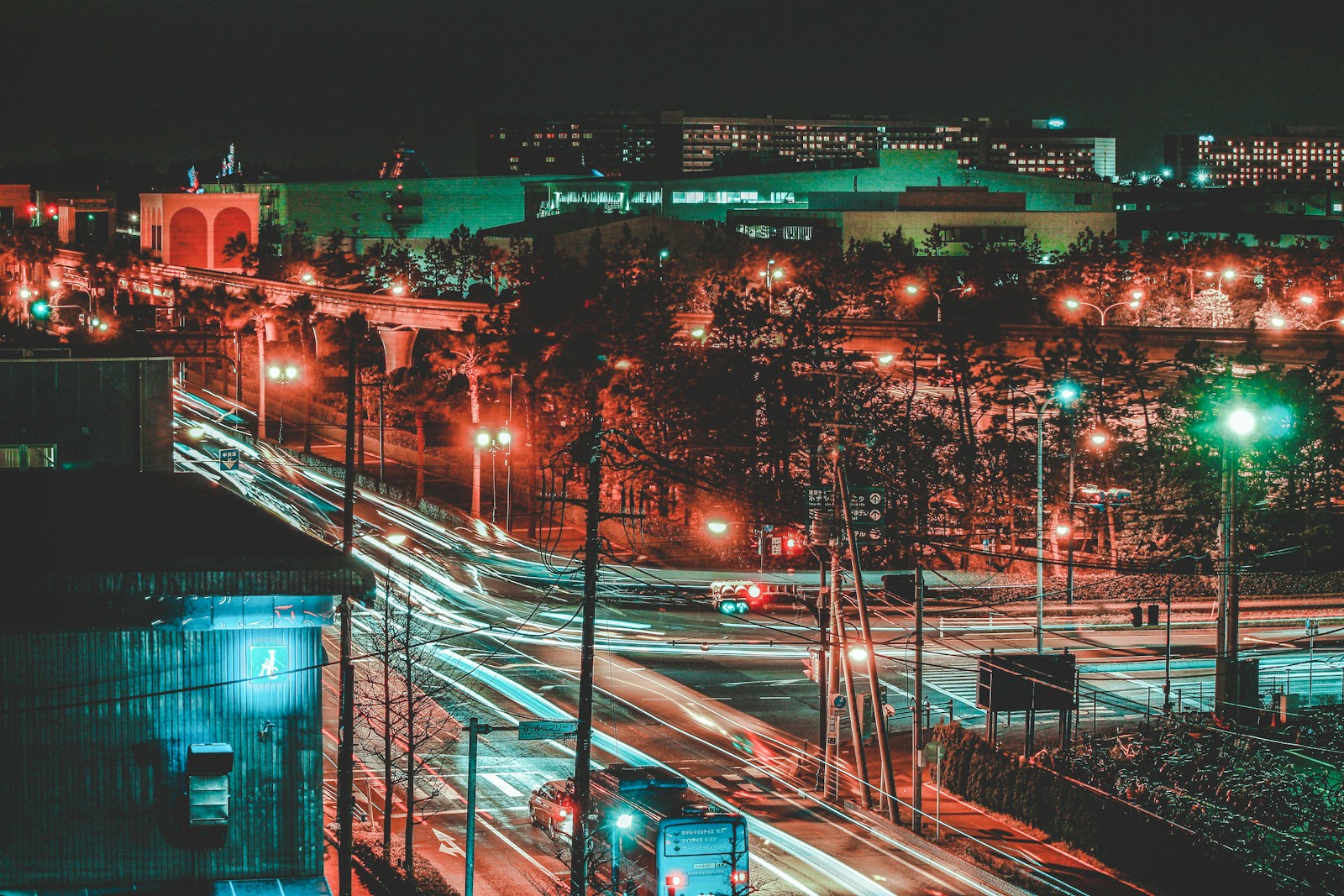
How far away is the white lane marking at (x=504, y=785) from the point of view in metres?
27.1

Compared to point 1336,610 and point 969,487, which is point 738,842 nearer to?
point 1336,610

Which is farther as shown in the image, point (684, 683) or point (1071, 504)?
point (1071, 504)

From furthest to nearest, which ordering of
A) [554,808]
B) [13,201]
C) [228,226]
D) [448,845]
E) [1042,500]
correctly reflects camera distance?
1. [13,201]
2. [228,226]
3. [1042,500]
4. [448,845]
5. [554,808]

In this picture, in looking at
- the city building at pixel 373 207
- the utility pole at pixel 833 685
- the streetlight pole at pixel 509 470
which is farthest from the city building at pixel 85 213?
the utility pole at pixel 833 685

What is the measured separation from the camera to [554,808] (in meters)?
24.2

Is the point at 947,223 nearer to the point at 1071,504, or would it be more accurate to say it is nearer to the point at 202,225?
the point at 202,225

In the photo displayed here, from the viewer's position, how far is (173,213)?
11106 cm

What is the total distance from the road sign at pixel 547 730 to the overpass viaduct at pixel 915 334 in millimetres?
37315

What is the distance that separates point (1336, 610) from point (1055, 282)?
45283 millimetres

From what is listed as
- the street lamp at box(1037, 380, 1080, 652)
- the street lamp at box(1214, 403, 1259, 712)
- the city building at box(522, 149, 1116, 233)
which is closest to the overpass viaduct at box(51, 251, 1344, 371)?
the street lamp at box(1037, 380, 1080, 652)

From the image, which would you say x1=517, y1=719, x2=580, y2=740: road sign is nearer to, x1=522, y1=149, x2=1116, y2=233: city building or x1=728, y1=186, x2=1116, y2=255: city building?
x1=728, y1=186, x2=1116, y2=255: city building

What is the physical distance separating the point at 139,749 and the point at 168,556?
2.31 metres

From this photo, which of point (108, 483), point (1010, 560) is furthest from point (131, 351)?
point (1010, 560)

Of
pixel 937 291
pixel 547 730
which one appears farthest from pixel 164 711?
pixel 937 291
